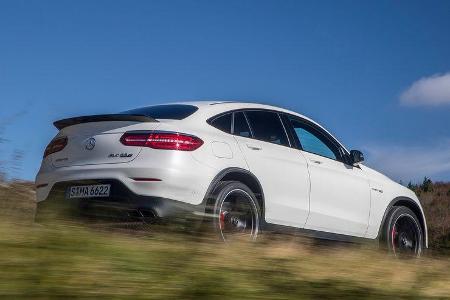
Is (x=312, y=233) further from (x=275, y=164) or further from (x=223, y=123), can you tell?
(x=223, y=123)

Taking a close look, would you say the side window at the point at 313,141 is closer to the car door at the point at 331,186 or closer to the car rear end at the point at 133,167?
the car door at the point at 331,186

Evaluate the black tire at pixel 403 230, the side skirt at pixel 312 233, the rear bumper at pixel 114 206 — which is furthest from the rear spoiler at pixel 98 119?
the black tire at pixel 403 230

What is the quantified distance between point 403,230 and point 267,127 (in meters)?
2.76

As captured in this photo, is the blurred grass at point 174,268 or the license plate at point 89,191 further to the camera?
the license plate at point 89,191

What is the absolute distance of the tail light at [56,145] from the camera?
6824 millimetres

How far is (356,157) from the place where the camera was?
8289 millimetres

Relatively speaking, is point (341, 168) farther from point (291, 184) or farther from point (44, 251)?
point (44, 251)

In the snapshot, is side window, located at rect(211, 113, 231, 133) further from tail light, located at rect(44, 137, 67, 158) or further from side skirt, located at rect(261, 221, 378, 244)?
tail light, located at rect(44, 137, 67, 158)

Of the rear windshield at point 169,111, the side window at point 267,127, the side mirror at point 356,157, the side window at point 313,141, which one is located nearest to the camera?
the rear windshield at point 169,111

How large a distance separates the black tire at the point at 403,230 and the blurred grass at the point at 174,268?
3678 mm

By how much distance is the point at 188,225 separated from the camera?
4695 mm

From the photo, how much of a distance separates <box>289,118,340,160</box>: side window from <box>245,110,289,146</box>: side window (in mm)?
304

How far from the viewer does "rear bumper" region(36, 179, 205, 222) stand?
466 centimetres

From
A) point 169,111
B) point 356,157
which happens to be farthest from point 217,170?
point 356,157
